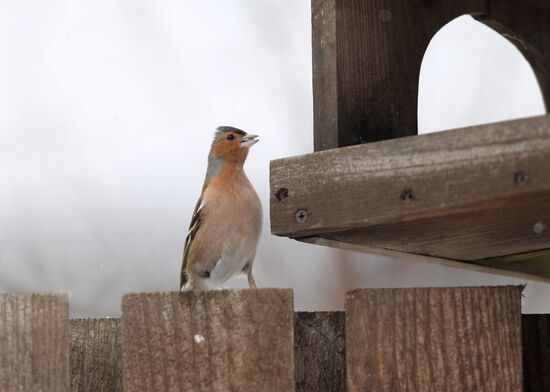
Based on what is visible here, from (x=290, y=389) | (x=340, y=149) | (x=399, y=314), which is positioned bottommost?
(x=290, y=389)

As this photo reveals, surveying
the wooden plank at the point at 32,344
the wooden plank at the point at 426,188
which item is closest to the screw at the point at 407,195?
the wooden plank at the point at 426,188

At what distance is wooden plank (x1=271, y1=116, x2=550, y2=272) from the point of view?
2051mm

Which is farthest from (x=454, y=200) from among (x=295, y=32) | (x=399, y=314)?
(x=295, y=32)

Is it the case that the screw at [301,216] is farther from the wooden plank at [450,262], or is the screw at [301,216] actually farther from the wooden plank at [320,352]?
the wooden plank at [320,352]

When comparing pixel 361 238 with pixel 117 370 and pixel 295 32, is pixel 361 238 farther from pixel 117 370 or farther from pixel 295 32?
pixel 295 32

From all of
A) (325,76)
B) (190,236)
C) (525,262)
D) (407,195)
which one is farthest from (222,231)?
(407,195)

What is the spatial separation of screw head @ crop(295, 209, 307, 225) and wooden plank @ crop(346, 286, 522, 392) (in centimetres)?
26

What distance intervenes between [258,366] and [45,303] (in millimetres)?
407

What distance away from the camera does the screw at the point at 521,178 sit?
203cm

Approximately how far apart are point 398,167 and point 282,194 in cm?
28

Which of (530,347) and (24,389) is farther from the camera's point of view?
(530,347)

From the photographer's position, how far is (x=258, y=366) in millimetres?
2020

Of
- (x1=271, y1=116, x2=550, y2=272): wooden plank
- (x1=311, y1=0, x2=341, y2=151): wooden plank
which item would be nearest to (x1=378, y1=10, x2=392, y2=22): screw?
(x1=311, y1=0, x2=341, y2=151): wooden plank

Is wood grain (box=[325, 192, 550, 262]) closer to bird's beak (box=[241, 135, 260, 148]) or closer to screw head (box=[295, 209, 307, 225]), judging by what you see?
screw head (box=[295, 209, 307, 225])
